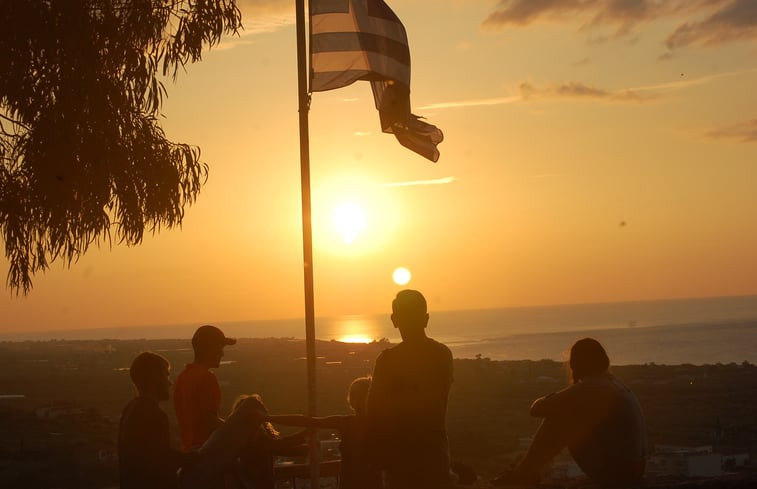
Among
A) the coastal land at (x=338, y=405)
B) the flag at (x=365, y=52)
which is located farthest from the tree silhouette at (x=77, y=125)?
the coastal land at (x=338, y=405)

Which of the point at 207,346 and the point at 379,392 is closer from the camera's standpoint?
the point at 379,392

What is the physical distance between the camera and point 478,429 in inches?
2223

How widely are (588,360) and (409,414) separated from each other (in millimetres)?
1118

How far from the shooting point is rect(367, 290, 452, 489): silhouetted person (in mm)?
6277

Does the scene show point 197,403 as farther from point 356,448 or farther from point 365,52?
point 365,52

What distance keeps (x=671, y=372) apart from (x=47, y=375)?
59.5 meters

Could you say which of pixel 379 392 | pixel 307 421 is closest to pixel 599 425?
pixel 379 392

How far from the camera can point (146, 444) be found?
590cm

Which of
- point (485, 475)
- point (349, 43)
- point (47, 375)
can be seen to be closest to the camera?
point (349, 43)

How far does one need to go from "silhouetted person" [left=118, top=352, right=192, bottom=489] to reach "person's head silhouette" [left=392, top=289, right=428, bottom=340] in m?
1.47

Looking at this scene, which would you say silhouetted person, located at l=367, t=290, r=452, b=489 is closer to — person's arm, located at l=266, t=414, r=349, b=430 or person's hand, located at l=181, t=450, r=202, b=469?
person's arm, located at l=266, t=414, r=349, b=430

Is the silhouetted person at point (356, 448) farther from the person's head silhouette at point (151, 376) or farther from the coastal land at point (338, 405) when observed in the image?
the coastal land at point (338, 405)

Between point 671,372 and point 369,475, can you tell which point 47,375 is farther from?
point 369,475

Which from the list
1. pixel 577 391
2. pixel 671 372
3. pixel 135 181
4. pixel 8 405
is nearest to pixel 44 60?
pixel 135 181
